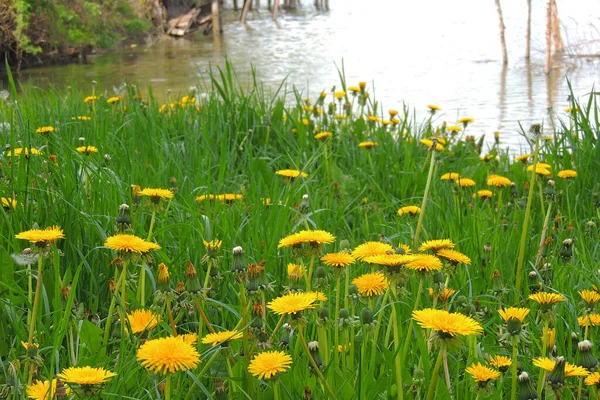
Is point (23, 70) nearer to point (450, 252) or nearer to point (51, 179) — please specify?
point (51, 179)

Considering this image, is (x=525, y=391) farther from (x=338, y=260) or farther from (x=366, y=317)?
(x=338, y=260)

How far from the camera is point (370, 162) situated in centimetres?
346

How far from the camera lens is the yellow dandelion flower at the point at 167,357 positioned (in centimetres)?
96

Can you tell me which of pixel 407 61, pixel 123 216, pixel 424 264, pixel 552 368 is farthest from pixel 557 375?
pixel 407 61

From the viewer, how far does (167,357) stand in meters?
0.97

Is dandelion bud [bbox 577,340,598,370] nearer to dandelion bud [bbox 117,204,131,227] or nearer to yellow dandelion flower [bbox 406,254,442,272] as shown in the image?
yellow dandelion flower [bbox 406,254,442,272]

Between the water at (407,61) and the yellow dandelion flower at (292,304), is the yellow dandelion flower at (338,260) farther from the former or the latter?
the water at (407,61)

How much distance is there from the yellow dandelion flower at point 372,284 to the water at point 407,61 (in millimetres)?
4087

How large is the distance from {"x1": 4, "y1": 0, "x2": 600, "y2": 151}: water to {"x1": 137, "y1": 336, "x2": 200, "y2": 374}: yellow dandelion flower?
172 inches

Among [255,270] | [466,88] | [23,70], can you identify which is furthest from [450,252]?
[23,70]

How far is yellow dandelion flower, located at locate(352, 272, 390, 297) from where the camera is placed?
131cm

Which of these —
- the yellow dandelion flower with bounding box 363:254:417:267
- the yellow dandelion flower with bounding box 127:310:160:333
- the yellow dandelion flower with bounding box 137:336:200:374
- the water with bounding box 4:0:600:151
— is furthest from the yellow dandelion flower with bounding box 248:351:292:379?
the water with bounding box 4:0:600:151

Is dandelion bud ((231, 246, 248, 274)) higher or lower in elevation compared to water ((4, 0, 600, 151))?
higher

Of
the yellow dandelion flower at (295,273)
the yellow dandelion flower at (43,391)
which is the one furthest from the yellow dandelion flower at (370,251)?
the yellow dandelion flower at (43,391)
